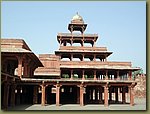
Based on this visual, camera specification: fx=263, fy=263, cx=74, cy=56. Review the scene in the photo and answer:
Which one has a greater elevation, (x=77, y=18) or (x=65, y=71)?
(x=77, y=18)

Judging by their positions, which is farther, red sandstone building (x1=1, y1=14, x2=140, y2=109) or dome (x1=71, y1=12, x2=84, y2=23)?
dome (x1=71, y1=12, x2=84, y2=23)

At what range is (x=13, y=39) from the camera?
96.4 feet

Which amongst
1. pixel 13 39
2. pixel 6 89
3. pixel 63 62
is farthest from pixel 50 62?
pixel 6 89

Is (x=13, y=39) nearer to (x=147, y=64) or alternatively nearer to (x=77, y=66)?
(x=77, y=66)

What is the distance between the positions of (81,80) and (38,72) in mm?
8505

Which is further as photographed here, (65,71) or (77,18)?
(77,18)

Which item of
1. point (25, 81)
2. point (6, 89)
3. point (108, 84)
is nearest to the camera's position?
point (6, 89)

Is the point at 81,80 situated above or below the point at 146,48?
below

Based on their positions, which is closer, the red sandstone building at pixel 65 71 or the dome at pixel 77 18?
the red sandstone building at pixel 65 71

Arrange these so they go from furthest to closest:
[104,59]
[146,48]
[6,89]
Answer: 1. [104,59]
2. [6,89]
3. [146,48]

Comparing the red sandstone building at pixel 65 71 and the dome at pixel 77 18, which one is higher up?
the dome at pixel 77 18

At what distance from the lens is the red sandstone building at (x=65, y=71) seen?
2727cm

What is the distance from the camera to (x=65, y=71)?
3209cm

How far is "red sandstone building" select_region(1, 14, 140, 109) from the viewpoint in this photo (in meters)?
27.3
